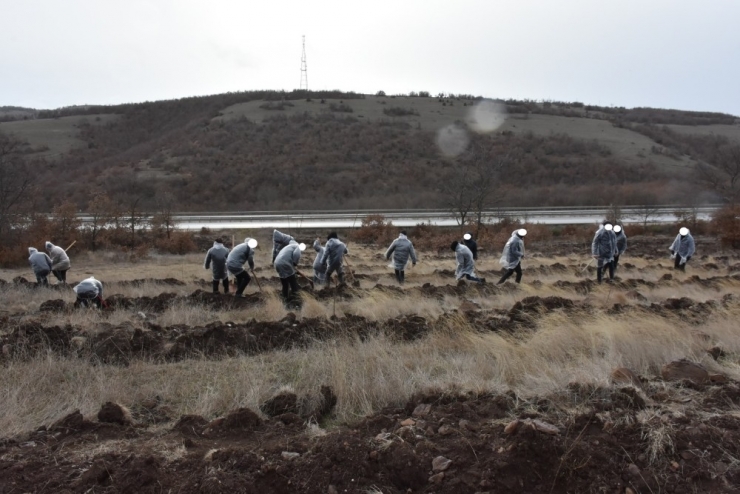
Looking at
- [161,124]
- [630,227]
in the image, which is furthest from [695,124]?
[161,124]

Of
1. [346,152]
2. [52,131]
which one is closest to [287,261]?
[346,152]

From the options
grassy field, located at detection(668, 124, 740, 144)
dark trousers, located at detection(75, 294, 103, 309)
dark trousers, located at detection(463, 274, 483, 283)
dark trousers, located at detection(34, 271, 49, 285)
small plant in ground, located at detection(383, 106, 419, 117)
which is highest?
small plant in ground, located at detection(383, 106, 419, 117)

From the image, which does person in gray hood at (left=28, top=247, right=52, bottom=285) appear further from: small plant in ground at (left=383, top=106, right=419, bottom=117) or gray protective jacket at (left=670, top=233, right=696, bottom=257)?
small plant in ground at (left=383, top=106, right=419, bottom=117)

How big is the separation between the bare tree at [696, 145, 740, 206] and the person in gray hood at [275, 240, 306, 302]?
2873 cm

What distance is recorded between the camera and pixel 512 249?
12.3 metres

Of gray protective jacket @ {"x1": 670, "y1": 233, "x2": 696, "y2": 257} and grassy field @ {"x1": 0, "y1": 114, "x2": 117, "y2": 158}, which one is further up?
grassy field @ {"x1": 0, "y1": 114, "x2": 117, "y2": 158}

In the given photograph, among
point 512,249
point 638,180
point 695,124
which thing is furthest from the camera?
point 695,124

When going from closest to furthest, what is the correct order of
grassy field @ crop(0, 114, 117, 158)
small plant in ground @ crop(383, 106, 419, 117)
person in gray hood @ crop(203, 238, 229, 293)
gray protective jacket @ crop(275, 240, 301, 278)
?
1. gray protective jacket @ crop(275, 240, 301, 278)
2. person in gray hood @ crop(203, 238, 229, 293)
3. grassy field @ crop(0, 114, 117, 158)
4. small plant in ground @ crop(383, 106, 419, 117)

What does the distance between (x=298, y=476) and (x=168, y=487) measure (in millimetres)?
788

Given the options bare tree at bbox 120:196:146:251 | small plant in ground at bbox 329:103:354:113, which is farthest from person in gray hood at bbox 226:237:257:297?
small plant in ground at bbox 329:103:354:113

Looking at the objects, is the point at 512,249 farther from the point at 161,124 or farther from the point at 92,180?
the point at 161,124

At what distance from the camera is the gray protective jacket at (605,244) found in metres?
12.4

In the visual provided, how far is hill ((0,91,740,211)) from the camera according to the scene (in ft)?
154

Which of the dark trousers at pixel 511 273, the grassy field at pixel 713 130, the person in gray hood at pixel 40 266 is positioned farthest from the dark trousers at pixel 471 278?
the grassy field at pixel 713 130
